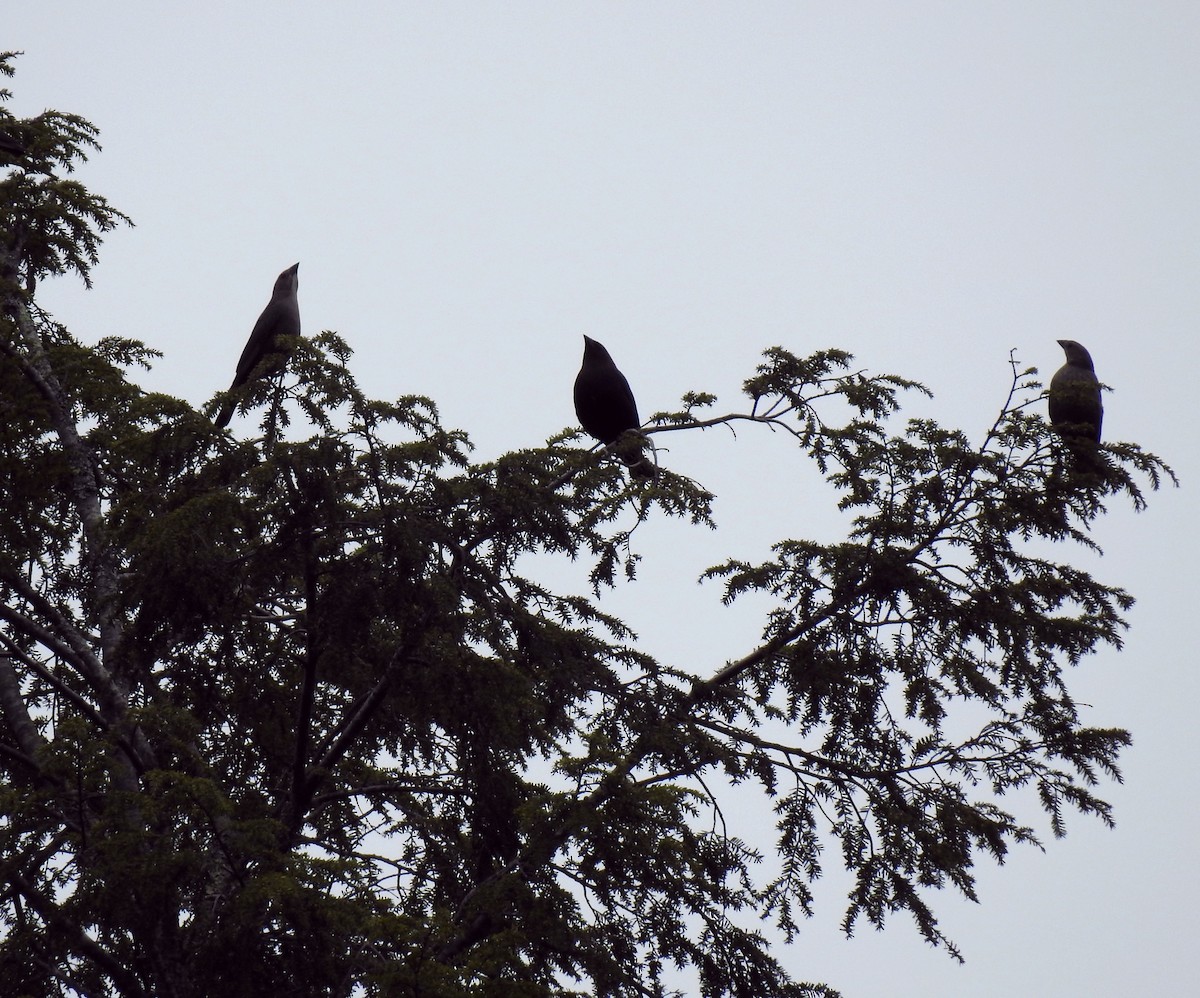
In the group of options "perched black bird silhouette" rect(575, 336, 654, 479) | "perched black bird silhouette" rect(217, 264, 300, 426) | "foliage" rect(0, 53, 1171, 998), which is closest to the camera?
"foliage" rect(0, 53, 1171, 998)

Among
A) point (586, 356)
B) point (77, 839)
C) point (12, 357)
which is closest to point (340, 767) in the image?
point (77, 839)

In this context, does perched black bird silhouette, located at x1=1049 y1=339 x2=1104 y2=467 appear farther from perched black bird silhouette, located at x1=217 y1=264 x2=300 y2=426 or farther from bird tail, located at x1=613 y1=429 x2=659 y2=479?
perched black bird silhouette, located at x1=217 y1=264 x2=300 y2=426

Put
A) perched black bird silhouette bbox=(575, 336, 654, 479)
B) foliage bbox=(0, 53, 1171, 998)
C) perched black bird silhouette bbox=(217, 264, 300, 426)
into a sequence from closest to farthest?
foliage bbox=(0, 53, 1171, 998) → perched black bird silhouette bbox=(217, 264, 300, 426) → perched black bird silhouette bbox=(575, 336, 654, 479)

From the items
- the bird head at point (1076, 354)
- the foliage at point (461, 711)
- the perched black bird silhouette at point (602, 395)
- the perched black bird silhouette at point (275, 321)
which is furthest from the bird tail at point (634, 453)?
the bird head at point (1076, 354)

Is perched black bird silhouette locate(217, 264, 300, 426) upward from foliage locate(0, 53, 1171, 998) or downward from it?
upward

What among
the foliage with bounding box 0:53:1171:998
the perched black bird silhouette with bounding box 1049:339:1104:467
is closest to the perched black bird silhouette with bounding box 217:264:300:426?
the foliage with bounding box 0:53:1171:998

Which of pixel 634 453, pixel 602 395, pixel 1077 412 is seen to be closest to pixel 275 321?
pixel 602 395

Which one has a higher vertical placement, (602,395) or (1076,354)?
(1076,354)

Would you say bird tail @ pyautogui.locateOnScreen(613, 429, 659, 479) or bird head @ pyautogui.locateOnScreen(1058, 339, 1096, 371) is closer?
bird tail @ pyautogui.locateOnScreen(613, 429, 659, 479)

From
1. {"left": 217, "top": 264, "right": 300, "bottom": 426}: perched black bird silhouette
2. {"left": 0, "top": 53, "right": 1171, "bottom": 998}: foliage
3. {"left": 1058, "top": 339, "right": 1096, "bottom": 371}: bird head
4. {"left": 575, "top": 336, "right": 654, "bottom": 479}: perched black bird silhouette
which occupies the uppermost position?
{"left": 1058, "top": 339, "right": 1096, "bottom": 371}: bird head

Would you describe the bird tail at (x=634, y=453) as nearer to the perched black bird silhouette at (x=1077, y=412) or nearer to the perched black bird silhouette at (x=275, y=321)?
the perched black bird silhouette at (x=1077, y=412)

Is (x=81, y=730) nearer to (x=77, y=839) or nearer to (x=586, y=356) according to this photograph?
(x=77, y=839)

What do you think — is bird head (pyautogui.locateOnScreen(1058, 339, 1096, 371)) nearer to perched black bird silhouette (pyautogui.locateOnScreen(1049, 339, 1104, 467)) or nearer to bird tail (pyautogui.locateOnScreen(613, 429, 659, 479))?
perched black bird silhouette (pyautogui.locateOnScreen(1049, 339, 1104, 467))

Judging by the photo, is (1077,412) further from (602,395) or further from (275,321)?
(275,321)
